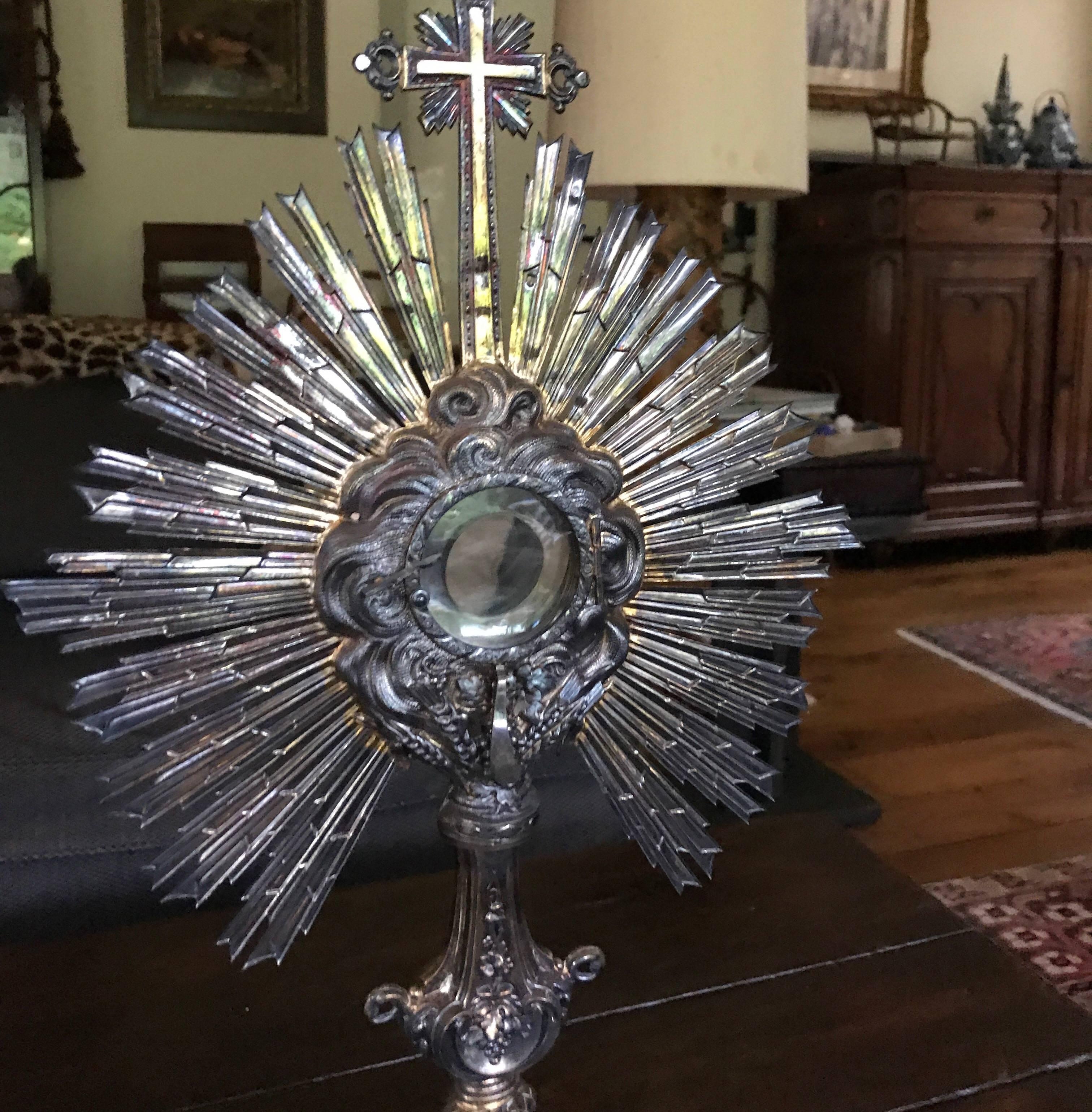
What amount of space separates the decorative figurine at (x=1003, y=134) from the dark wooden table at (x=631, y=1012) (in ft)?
9.17

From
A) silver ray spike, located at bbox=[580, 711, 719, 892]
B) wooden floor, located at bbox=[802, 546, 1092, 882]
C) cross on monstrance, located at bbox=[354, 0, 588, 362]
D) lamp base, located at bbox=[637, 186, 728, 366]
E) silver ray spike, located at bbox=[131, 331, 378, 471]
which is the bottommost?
wooden floor, located at bbox=[802, 546, 1092, 882]

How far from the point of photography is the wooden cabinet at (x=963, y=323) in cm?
306

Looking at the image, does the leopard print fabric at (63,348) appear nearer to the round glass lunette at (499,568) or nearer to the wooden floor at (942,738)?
the wooden floor at (942,738)

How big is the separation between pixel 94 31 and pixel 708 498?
2653 millimetres

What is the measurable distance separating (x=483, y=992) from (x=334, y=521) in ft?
0.80

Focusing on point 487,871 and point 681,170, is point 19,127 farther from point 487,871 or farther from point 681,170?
point 487,871

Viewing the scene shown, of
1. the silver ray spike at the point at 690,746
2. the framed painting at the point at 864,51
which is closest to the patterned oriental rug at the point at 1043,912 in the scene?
the silver ray spike at the point at 690,746

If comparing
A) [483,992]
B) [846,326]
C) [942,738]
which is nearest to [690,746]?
[483,992]

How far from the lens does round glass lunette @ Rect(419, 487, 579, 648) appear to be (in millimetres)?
452

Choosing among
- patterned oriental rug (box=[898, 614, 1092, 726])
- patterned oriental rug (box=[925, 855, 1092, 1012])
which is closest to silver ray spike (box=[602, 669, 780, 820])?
patterned oriental rug (box=[925, 855, 1092, 1012])

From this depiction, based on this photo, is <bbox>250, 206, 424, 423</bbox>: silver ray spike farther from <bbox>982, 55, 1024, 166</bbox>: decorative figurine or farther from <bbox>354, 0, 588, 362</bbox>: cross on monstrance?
<bbox>982, 55, 1024, 166</bbox>: decorative figurine

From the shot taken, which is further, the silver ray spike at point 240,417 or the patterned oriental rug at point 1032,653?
the patterned oriental rug at point 1032,653

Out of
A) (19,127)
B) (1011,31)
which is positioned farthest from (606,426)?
(1011,31)

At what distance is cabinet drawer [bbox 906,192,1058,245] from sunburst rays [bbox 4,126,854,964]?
270cm
